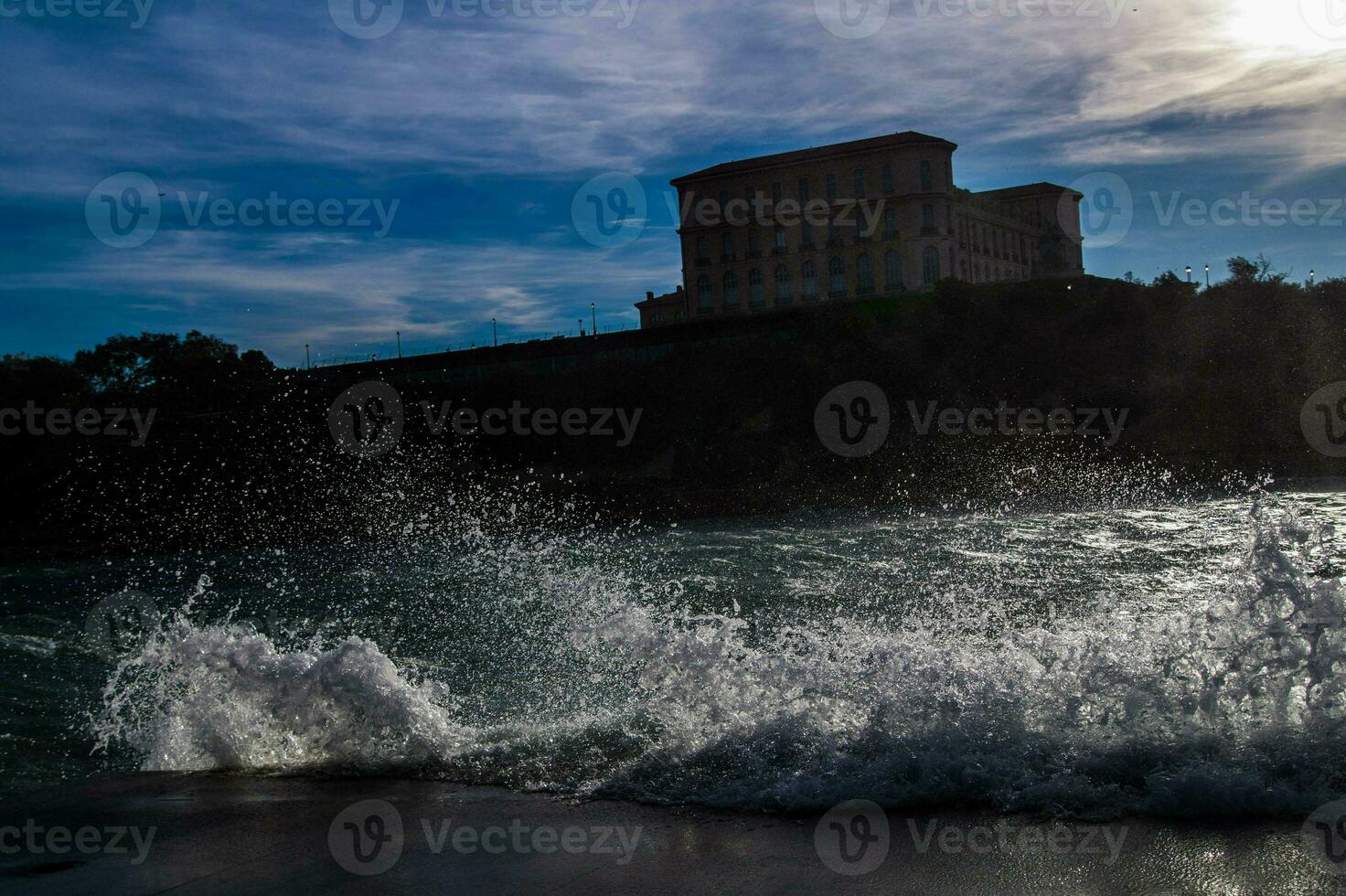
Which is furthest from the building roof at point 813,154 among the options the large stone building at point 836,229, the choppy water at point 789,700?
the choppy water at point 789,700

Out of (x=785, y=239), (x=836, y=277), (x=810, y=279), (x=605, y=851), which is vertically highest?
(x=785, y=239)

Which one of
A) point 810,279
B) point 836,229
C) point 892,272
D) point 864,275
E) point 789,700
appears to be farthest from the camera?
point 810,279

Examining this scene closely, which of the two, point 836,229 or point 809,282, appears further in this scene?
point 809,282

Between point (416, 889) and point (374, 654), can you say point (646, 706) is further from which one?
point (416, 889)

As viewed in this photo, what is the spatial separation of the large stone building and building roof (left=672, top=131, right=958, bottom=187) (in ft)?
0.28

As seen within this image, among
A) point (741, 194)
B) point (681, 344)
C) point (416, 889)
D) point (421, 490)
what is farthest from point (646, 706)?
point (741, 194)

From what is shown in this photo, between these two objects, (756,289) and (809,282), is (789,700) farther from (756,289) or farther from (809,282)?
(756,289)

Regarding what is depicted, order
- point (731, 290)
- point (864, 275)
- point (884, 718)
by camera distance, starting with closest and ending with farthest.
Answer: point (884, 718), point (864, 275), point (731, 290)

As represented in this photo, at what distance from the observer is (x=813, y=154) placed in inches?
3039

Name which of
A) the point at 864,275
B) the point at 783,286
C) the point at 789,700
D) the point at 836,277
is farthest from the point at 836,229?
the point at 789,700

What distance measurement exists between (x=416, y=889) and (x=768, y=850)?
5.63ft

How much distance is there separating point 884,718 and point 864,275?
70.7 metres

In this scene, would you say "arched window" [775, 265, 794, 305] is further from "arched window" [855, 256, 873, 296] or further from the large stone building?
"arched window" [855, 256, 873, 296]

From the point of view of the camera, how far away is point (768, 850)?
218 inches
